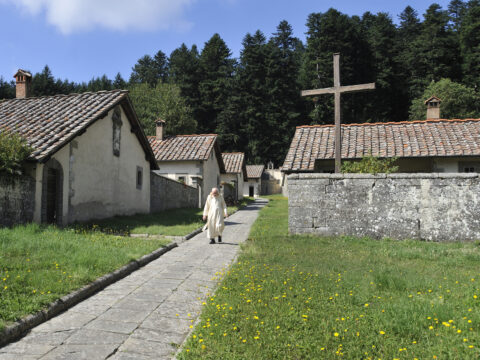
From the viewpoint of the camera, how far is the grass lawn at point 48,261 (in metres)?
4.79

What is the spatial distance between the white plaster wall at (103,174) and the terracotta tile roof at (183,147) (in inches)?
268

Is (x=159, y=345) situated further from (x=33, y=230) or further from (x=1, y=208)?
(x=1, y=208)

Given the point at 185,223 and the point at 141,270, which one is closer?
the point at 141,270

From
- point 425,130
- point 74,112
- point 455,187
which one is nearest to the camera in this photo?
point 455,187

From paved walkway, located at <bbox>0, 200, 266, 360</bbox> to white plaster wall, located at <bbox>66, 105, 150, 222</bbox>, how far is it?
6.34m

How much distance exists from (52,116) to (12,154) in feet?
14.3

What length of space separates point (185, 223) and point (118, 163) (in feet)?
13.0

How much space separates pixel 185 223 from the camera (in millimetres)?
14703

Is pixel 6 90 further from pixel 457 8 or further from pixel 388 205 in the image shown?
pixel 457 8

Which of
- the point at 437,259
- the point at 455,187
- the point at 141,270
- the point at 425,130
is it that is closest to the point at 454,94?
the point at 425,130

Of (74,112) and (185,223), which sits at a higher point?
(74,112)

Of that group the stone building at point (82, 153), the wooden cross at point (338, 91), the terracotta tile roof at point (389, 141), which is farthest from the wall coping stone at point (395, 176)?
the stone building at point (82, 153)

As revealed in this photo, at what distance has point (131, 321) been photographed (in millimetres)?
4523

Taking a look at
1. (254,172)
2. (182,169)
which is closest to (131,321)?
(182,169)
